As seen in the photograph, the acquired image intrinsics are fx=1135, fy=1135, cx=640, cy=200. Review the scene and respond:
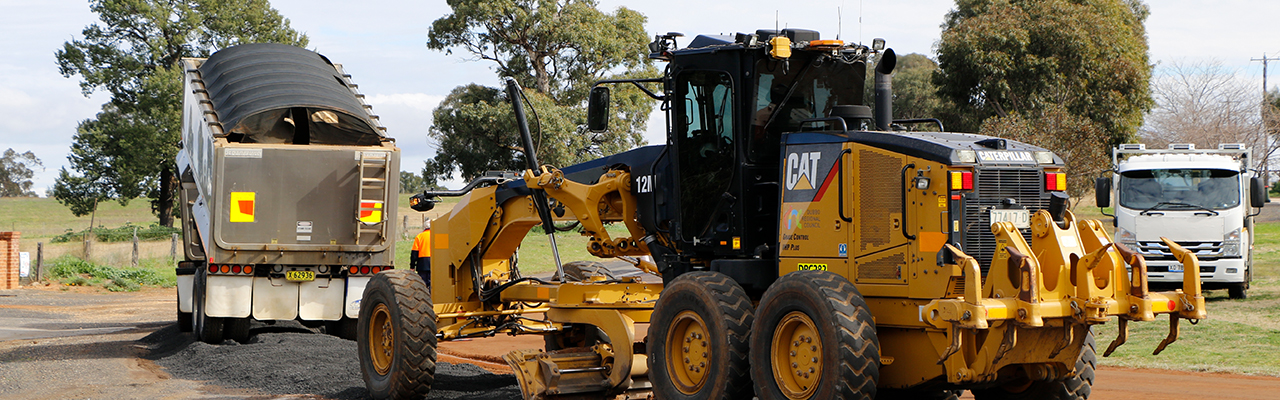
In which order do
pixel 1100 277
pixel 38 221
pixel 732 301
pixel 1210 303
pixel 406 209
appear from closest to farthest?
pixel 1100 277 → pixel 732 301 → pixel 1210 303 → pixel 406 209 → pixel 38 221

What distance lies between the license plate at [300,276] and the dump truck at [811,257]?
182 inches

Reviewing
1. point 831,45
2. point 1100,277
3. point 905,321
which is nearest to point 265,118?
point 831,45

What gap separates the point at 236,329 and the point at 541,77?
26.4 m

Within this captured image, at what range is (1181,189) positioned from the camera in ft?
67.4

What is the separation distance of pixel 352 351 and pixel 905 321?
8.18 meters

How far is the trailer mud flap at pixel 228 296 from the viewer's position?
14.2 metres

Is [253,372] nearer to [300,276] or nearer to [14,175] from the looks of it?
[300,276]

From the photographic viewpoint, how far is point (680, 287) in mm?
7824

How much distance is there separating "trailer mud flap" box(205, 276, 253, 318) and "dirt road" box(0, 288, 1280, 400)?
0.44m

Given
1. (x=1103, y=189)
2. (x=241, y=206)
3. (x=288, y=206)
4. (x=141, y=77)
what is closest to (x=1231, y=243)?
(x=1103, y=189)

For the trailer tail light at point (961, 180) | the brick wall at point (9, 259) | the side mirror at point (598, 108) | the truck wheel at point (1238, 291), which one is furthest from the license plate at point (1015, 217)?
the brick wall at point (9, 259)

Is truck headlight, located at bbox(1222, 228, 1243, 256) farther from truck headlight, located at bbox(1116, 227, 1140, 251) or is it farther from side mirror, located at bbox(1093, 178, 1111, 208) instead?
side mirror, located at bbox(1093, 178, 1111, 208)

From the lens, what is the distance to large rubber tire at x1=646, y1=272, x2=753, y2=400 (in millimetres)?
7324

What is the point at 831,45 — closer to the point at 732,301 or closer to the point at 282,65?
the point at 732,301
